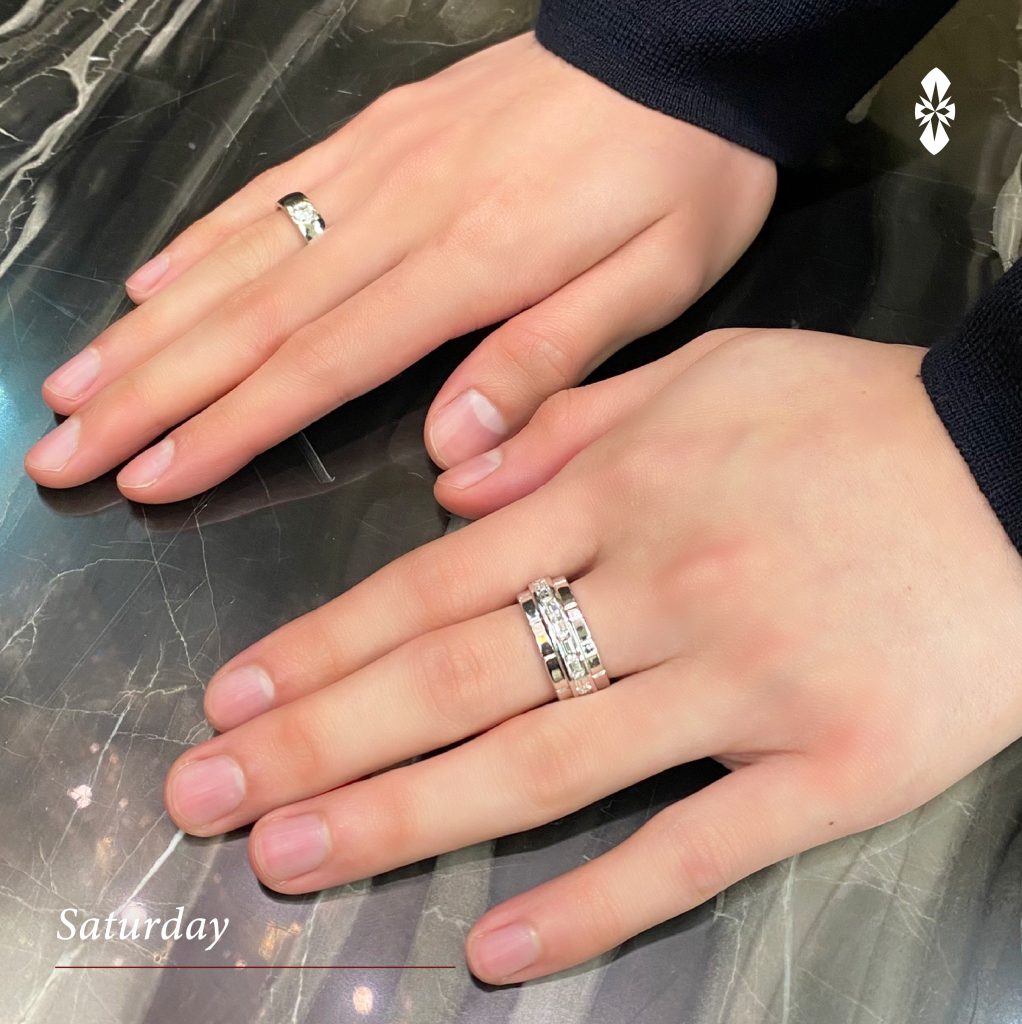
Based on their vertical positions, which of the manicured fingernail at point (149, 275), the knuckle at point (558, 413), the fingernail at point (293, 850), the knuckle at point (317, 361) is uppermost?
the manicured fingernail at point (149, 275)

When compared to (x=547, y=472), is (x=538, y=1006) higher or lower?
lower

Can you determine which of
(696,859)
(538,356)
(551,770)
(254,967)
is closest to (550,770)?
(551,770)

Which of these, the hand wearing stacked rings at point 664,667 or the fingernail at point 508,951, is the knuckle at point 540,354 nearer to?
the hand wearing stacked rings at point 664,667

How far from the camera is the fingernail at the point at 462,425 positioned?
2.38ft

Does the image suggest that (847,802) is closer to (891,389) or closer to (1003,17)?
(891,389)

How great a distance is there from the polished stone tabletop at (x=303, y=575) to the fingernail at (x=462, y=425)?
0.12 ft

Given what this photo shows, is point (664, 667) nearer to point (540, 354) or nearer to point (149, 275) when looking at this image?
point (540, 354)

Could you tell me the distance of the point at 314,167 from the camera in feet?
2.88

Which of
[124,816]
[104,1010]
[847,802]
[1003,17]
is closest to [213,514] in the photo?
[124,816]

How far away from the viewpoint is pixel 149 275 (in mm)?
833

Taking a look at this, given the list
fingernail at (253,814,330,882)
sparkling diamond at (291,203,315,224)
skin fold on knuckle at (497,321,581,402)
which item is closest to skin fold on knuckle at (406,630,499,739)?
fingernail at (253,814,330,882)

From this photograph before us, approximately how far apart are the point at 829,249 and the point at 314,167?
50 cm
